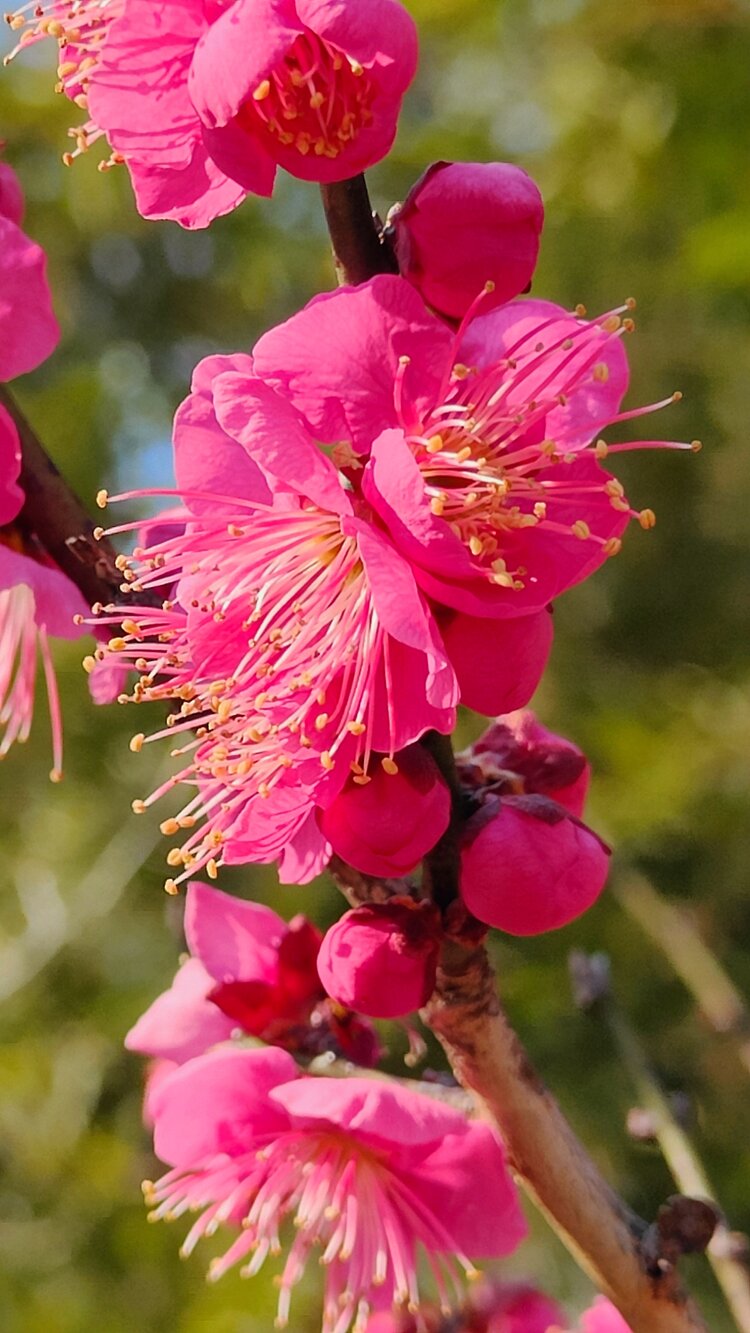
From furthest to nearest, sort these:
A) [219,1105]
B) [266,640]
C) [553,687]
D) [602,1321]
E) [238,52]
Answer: [553,687] < [602,1321] < [219,1105] < [266,640] < [238,52]

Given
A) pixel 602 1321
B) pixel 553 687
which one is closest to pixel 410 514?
pixel 602 1321

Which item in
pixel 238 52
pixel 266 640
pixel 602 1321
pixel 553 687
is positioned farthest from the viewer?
pixel 553 687

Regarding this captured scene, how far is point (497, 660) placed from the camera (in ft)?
1.65

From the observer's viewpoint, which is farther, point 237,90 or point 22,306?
point 22,306

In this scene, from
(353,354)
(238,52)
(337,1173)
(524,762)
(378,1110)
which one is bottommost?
(337,1173)

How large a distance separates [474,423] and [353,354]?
6 cm

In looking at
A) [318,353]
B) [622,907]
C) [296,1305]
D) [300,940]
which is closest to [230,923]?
[300,940]

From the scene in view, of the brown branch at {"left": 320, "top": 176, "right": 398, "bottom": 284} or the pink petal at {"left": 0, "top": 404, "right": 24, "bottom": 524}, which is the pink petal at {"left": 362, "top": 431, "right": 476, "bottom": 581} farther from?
the pink petal at {"left": 0, "top": 404, "right": 24, "bottom": 524}

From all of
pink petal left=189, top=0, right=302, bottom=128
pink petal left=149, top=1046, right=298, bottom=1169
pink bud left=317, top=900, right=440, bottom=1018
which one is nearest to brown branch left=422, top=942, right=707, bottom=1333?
pink bud left=317, top=900, right=440, bottom=1018

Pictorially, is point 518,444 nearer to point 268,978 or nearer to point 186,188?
point 186,188

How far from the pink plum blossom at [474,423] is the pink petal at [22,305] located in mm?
165

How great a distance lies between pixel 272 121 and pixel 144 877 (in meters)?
1.59

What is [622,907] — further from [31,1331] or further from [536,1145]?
[536,1145]

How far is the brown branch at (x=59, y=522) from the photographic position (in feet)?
1.94
